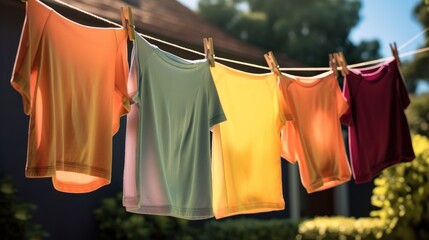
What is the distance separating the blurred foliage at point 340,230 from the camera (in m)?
6.88

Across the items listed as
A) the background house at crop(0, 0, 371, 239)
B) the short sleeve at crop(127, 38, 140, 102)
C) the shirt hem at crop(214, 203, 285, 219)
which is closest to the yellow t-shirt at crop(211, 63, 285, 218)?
the shirt hem at crop(214, 203, 285, 219)

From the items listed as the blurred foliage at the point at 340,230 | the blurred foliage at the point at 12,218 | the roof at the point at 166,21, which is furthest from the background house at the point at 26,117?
the blurred foliage at the point at 340,230

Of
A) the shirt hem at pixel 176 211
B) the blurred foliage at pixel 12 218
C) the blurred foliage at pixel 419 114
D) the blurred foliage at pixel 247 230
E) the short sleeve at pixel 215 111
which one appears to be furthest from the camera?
the blurred foliage at pixel 419 114

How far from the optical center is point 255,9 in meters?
19.8

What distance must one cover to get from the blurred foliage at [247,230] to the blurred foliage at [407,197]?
2.32 meters

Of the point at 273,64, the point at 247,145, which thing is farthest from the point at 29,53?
the point at 273,64

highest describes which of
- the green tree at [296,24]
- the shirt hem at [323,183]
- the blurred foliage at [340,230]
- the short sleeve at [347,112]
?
the green tree at [296,24]

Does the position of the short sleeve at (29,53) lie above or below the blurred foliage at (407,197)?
above

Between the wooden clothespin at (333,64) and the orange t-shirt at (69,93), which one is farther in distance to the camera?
the wooden clothespin at (333,64)

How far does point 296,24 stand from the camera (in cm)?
1892

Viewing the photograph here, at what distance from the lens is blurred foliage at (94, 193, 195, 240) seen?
5.95 meters

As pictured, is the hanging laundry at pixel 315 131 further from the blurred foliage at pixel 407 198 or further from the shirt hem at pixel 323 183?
the blurred foliage at pixel 407 198

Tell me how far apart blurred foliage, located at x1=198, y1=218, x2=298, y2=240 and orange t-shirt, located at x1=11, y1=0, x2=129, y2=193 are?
4.64 metres

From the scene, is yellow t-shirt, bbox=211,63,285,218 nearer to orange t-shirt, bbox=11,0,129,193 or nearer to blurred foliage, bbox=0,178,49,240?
orange t-shirt, bbox=11,0,129,193
